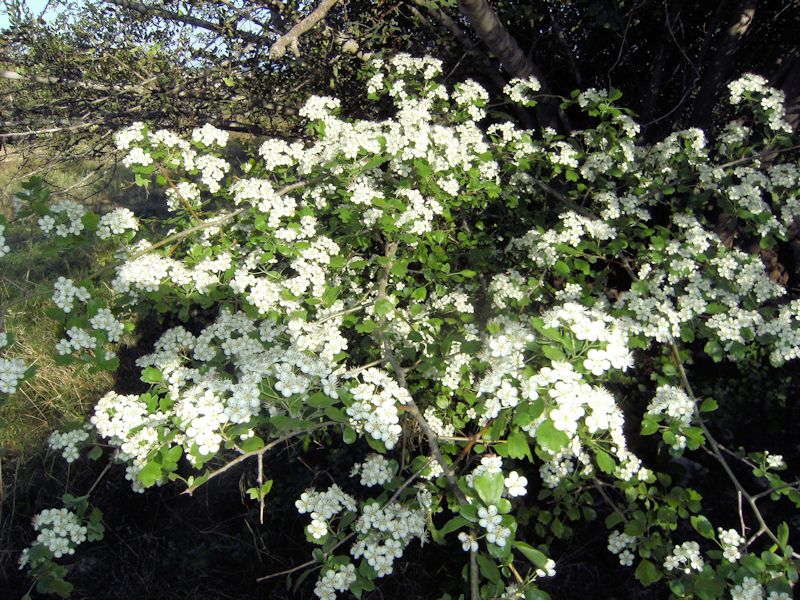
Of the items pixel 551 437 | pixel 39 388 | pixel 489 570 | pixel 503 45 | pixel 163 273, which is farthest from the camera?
pixel 39 388

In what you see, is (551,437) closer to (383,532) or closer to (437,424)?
(383,532)

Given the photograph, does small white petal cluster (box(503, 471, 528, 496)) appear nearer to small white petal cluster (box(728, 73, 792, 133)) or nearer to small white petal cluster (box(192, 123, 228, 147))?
small white petal cluster (box(192, 123, 228, 147))

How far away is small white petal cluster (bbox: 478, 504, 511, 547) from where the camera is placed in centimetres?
146

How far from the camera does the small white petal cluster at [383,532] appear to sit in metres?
1.78

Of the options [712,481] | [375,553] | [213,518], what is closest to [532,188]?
[712,481]

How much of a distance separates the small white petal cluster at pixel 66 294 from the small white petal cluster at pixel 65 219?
8.5 inches

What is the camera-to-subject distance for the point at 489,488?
4.92 ft

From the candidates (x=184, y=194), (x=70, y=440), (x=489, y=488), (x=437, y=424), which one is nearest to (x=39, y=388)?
(x=70, y=440)

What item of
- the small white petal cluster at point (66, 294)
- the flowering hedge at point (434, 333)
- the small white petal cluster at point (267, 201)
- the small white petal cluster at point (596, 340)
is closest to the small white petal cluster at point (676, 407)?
the flowering hedge at point (434, 333)

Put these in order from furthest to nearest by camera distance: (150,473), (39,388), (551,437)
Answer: (39,388)
(150,473)
(551,437)

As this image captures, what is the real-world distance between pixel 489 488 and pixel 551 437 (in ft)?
0.78

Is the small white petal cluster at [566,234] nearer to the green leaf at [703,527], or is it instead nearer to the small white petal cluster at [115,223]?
the green leaf at [703,527]

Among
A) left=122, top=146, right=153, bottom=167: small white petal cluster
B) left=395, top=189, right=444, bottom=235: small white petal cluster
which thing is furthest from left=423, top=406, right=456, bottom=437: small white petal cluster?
left=122, top=146, right=153, bottom=167: small white petal cluster

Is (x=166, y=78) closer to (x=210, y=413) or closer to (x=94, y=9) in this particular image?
(x=94, y=9)
